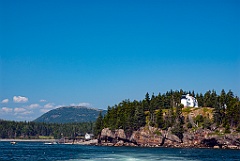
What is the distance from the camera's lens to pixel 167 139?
173375 mm

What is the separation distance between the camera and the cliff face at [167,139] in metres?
154

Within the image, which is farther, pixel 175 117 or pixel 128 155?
pixel 175 117

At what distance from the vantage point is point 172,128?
172 meters

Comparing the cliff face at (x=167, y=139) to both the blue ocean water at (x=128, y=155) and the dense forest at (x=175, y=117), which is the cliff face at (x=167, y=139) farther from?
the blue ocean water at (x=128, y=155)

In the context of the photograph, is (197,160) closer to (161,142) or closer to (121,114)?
(161,142)

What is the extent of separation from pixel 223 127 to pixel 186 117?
23519 mm

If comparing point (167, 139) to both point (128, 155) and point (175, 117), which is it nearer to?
point (175, 117)

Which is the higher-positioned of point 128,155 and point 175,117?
point 175,117

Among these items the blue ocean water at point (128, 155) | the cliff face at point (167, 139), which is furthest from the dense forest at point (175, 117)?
the blue ocean water at point (128, 155)

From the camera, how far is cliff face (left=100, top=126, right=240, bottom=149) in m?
154

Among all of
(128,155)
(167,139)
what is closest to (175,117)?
(167,139)

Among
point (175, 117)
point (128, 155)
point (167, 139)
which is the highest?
point (175, 117)

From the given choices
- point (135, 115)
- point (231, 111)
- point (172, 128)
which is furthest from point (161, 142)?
point (231, 111)

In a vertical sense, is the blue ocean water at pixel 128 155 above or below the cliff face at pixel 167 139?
below
